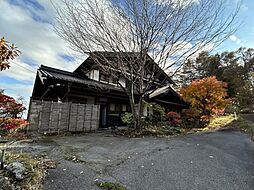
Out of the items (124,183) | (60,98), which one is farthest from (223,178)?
(60,98)

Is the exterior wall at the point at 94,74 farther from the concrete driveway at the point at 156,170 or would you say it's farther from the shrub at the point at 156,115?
the concrete driveway at the point at 156,170

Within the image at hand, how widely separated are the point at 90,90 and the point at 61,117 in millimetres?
3314

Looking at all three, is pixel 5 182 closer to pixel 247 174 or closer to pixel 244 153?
pixel 247 174

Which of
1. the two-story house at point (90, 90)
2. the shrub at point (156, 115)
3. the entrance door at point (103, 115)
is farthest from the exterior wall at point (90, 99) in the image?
the shrub at point (156, 115)

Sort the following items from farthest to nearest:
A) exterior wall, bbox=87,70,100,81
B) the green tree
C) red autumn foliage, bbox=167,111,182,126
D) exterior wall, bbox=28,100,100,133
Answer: the green tree, exterior wall, bbox=87,70,100,81, red autumn foliage, bbox=167,111,182,126, exterior wall, bbox=28,100,100,133

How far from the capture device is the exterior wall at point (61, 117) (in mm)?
9766

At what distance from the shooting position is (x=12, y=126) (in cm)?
458

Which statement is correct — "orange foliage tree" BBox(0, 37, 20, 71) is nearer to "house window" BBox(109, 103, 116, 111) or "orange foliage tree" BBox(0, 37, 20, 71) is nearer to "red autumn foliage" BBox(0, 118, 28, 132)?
"red autumn foliage" BBox(0, 118, 28, 132)

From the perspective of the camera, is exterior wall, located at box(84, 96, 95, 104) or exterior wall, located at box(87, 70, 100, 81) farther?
exterior wall, located at box(87, 70, 100, 81)

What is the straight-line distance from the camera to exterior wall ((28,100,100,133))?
384 inches

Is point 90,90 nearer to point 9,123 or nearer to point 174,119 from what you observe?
point 174,119

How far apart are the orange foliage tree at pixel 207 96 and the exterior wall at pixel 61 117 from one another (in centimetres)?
821

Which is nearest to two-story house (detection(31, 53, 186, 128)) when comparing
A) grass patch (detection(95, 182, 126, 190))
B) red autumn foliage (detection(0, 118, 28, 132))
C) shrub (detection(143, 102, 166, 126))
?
shrub (detection(143, 102, 166, 126))

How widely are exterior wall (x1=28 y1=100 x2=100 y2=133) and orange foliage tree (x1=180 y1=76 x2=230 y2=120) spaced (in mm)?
8215
